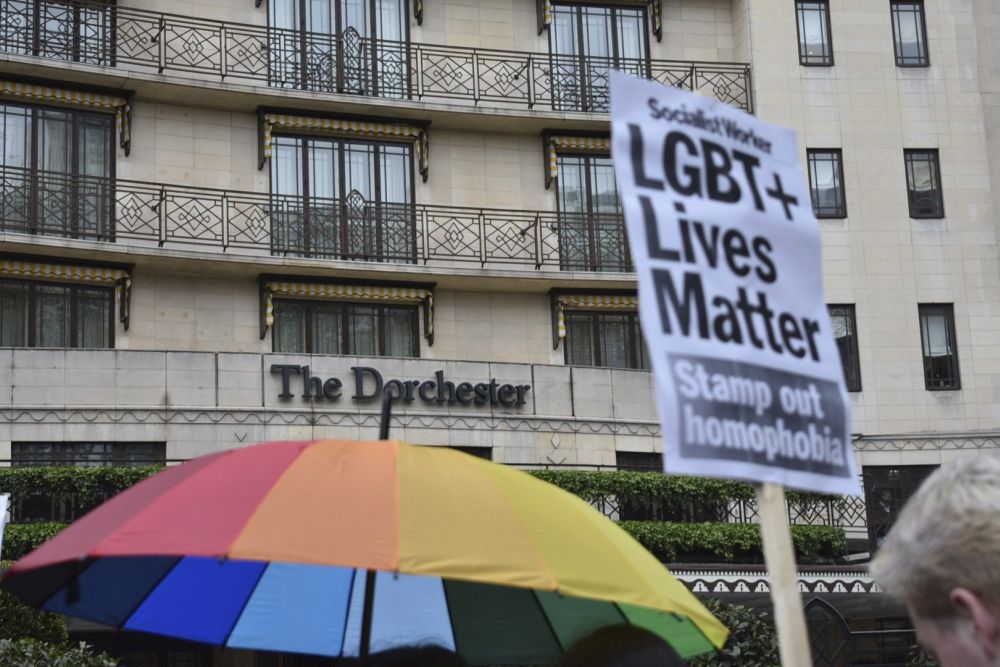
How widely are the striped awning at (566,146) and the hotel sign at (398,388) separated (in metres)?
6.31

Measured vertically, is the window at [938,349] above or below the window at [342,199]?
below

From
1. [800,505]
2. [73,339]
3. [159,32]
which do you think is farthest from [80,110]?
[800,505]

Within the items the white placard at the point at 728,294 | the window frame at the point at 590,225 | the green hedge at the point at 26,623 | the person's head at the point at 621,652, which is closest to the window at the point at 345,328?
the window frame at the point at 590,225

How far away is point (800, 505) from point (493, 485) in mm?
22339

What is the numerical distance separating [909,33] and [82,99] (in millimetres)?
17550

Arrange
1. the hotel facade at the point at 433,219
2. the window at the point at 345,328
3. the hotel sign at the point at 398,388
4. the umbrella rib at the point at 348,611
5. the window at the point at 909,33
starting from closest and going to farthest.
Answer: the umbrella rib at the point at 348,611 → the hotel sign at the point at 398,388 → the hotel facade at the point at 433,219 → the window at the point at 345,328 → the window at the point at 909,33

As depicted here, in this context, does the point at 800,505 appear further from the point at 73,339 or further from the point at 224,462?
the point at 224,462

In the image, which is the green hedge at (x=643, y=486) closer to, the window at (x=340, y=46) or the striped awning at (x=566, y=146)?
the striped awning at (x=566, y=146)

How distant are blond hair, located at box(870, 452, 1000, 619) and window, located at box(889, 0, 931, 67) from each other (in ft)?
104

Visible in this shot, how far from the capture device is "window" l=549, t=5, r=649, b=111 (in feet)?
107

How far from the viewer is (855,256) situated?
32.3 metres

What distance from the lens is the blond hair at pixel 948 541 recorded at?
3.39 m

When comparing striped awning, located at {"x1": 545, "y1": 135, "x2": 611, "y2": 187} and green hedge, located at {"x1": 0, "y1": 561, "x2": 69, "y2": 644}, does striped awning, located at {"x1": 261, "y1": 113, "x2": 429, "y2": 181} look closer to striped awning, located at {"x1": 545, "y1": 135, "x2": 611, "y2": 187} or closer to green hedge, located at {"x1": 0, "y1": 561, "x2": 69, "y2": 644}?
striped awning, located at {"x1": 545, "y1": 135, "x2": 611, "y2": 187}

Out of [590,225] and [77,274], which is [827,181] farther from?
[77,274]
